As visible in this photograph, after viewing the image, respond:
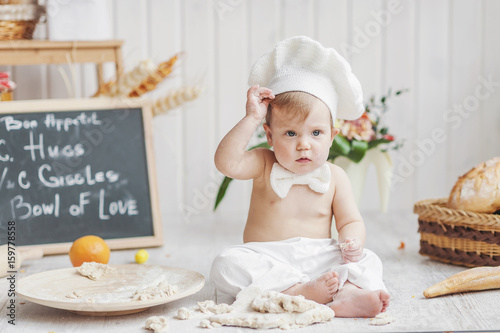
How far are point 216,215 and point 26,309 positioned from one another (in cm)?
128

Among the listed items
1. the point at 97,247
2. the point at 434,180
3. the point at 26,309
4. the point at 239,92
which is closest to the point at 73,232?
the point at 97,247

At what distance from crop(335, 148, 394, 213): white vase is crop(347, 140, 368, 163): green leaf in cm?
2

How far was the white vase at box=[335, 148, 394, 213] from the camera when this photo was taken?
6.66 ft

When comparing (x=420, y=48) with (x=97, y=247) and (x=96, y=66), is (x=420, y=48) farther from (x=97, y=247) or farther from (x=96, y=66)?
(x=97, y=247)

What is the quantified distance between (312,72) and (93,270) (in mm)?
682

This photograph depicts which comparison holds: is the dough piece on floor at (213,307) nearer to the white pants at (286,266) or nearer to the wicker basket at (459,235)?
the white pants at (286,266)

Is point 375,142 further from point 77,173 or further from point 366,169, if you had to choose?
point 77,173

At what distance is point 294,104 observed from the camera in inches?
55.2

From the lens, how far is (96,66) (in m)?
2.41

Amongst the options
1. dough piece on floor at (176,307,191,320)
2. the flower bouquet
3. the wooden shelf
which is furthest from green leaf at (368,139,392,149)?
dough piece on floor at (176,307,191,320)

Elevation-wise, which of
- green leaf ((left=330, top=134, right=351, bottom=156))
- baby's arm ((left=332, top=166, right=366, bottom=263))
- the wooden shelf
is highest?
the wooden shelf

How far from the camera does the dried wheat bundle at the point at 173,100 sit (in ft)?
7.13

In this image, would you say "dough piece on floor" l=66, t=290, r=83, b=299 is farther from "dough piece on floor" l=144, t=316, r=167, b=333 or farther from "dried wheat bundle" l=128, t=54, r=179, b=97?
"dried wheat bundle" l=128, t=54, r=179, b=97

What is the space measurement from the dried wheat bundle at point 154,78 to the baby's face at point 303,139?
29.6 inches
